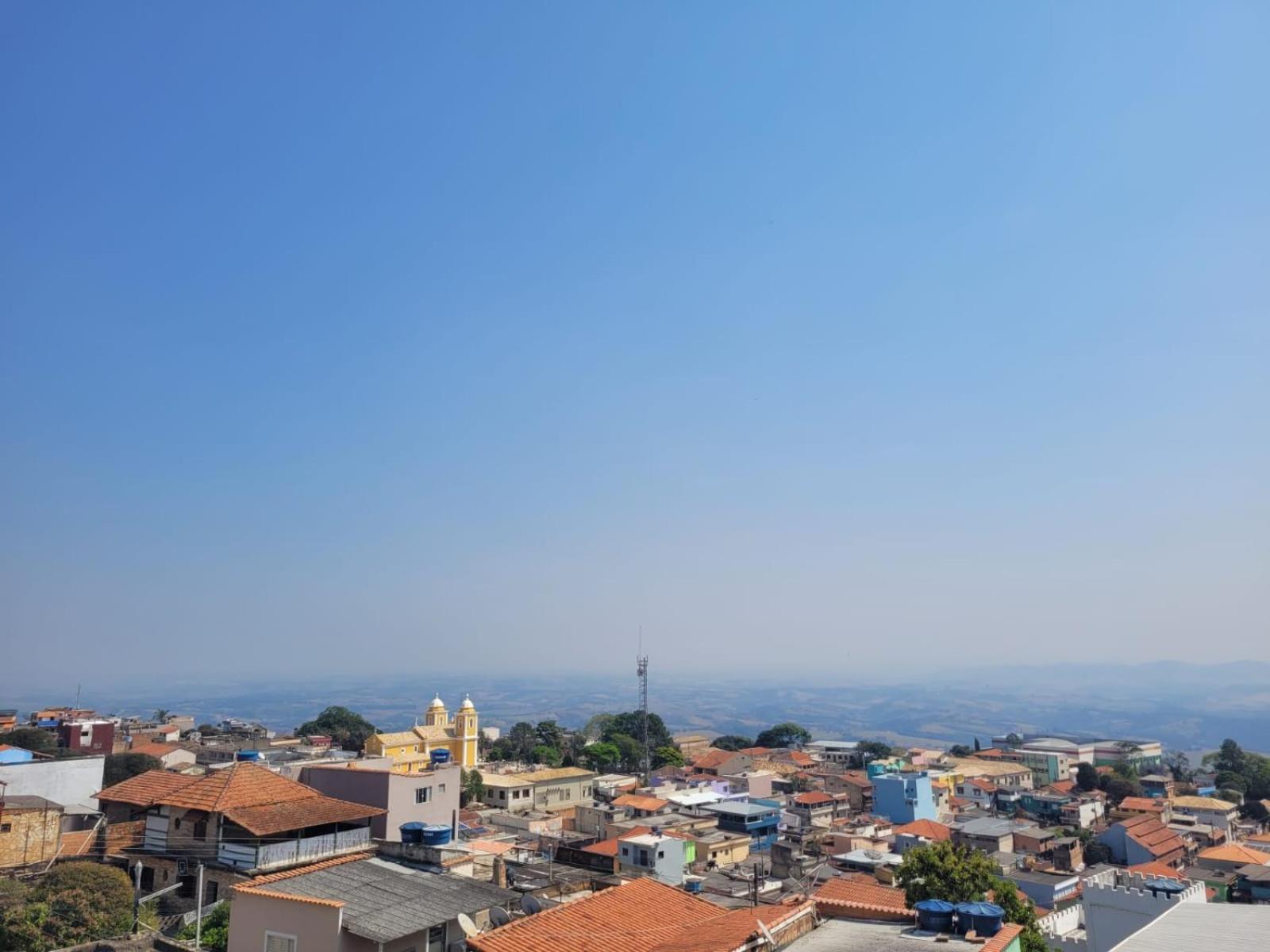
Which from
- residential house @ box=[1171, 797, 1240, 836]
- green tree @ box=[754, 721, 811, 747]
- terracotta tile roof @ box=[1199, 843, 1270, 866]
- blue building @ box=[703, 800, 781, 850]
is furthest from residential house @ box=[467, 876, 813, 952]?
green tree @ box=[754, 721, 811, 747]

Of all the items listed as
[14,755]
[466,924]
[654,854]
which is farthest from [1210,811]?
[14,755]

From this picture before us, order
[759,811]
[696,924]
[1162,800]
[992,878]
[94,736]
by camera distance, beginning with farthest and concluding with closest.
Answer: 1. [1162,800]
2. [94,736]
3. [759,811]
4. [992,878]
5. [696,924]

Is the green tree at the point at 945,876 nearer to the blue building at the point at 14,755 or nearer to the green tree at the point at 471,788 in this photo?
the blue building at the point at 14,755

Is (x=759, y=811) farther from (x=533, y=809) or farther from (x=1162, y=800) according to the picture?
(x=1162, y=800)

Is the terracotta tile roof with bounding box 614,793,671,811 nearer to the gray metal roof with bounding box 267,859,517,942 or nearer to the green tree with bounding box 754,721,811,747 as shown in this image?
the gray metal roof with bounding box 267,859,517,942

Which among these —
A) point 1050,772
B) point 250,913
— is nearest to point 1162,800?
point 1050,772

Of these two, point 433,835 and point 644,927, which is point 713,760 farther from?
point 644,927

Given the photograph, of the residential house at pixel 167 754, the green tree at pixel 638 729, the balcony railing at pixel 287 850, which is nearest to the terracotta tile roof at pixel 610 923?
the balcony railing at pixel 287 850
